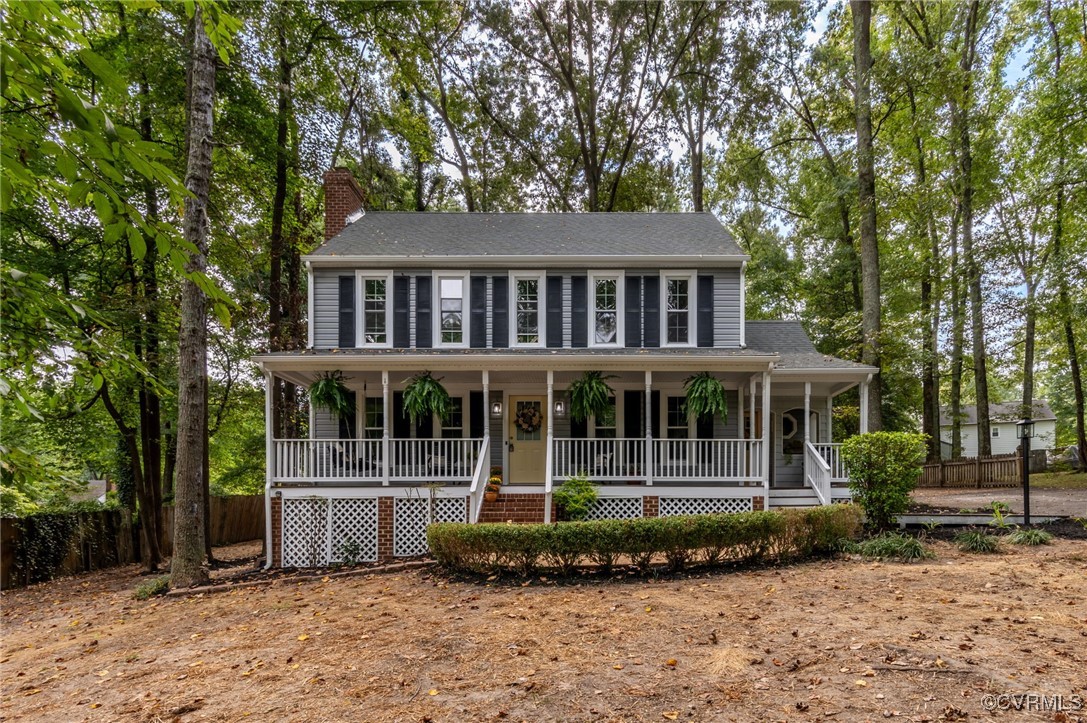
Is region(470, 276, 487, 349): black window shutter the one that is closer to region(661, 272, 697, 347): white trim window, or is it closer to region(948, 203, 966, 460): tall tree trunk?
region(661, 272, 697, 347): white trim window

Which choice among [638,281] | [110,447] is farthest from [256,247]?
[638,281]

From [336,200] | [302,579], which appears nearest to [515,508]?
[302,579]

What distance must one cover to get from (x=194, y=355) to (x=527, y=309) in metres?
6.65

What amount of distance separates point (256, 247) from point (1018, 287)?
24698 millimetres

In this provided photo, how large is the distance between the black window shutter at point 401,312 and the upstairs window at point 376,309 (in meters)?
0.15

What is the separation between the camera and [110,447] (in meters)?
15.1

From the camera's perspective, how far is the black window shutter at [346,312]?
1212 cm

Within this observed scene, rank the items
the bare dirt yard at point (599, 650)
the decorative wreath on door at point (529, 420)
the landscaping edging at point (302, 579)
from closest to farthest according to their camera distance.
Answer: the bare dirt yard at point (599, 650), the landscaping edging at point (302, 579), the decorative wreath on door at point (529, 420)

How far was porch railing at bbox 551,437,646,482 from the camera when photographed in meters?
10.9

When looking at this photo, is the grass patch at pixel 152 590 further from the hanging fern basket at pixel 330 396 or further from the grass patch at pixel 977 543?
the grass patch at pixel 977 543

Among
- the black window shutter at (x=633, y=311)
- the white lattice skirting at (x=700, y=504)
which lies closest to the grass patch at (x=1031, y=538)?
the white lattice skirting at (x=700, y=504)

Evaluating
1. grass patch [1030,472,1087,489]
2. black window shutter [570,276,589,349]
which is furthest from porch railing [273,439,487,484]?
grass patch [1030,472,1087,489]

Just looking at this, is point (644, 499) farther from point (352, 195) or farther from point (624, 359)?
point (352, 195)

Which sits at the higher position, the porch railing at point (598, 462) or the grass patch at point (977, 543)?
the porch railing at point (598, 462)
